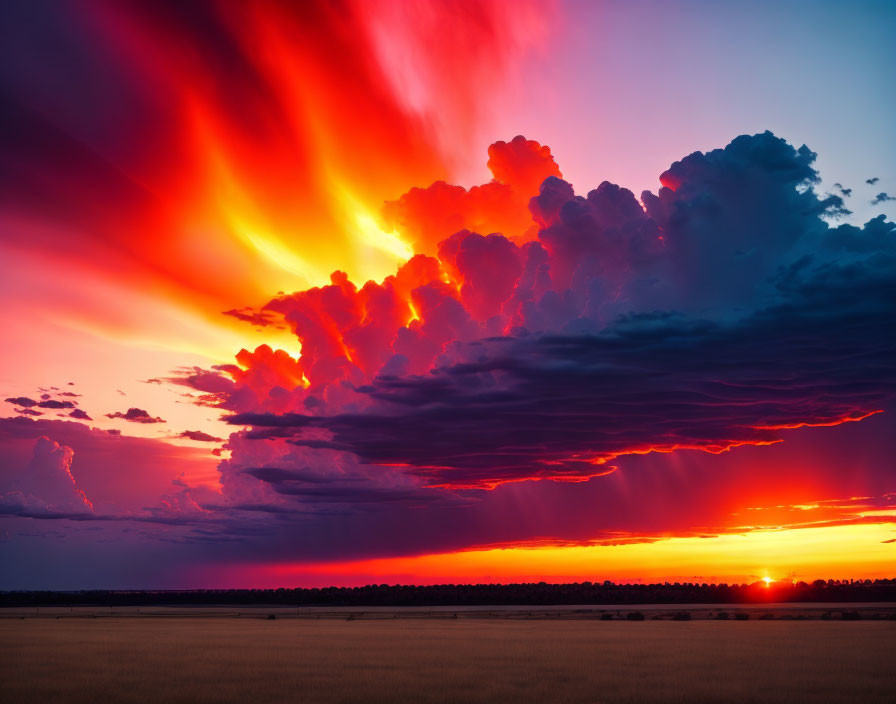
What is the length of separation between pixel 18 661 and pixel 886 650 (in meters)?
54.0

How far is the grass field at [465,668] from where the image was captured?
3575 cm

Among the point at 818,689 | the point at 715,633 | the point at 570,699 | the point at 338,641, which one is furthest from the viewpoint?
the point at 715,633

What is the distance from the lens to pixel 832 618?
107 meters

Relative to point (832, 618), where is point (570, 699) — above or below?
below

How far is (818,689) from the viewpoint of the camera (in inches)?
1458

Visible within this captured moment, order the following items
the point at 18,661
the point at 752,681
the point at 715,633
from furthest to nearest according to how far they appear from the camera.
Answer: the point at 715,633 < the point at 18,661 < the point at 752,681

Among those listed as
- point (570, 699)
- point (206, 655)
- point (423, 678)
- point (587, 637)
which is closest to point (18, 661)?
point (206, 655)

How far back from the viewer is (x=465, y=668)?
152 ft

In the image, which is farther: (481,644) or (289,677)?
(481,644)

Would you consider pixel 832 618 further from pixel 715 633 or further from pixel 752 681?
pixel 752 681

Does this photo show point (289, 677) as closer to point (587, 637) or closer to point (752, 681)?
point (752, 681)

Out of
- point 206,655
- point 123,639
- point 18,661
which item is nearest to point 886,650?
point 206,655

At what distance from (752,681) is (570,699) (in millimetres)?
10934

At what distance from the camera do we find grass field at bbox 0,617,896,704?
1407 inches
